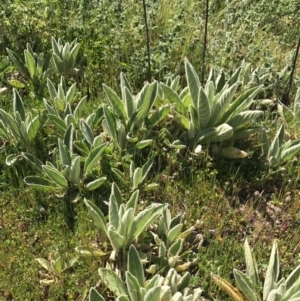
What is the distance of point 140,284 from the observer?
7.63ft

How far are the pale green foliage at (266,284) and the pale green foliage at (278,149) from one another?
2.68ft

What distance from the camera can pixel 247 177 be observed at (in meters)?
3.16

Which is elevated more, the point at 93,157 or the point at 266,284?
the point at 93,157

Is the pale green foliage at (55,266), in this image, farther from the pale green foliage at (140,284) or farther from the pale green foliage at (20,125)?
the pale green foliage at (20,125)

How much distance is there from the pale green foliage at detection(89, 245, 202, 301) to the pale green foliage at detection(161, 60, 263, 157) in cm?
102

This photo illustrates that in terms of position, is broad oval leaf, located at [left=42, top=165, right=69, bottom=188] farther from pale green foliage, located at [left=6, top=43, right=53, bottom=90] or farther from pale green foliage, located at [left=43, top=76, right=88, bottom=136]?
pale green foliage, located at [left=6, top=43, right=53, bottom=90]

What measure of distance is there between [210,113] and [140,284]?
1.32 meters

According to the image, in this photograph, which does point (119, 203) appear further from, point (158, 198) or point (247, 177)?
point (247, 177)

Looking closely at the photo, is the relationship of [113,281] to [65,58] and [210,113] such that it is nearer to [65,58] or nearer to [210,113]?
[210,113]

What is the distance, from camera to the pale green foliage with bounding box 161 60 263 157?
121 inches

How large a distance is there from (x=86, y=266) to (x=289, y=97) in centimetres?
236

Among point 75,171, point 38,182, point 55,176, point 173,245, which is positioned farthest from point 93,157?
point 173,245

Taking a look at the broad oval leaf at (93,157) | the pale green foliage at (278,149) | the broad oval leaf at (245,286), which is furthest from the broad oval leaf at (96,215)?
the pale green foliage at (278,149)

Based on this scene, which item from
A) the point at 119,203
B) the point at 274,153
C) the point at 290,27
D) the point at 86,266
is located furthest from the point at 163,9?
the point at 86,266
